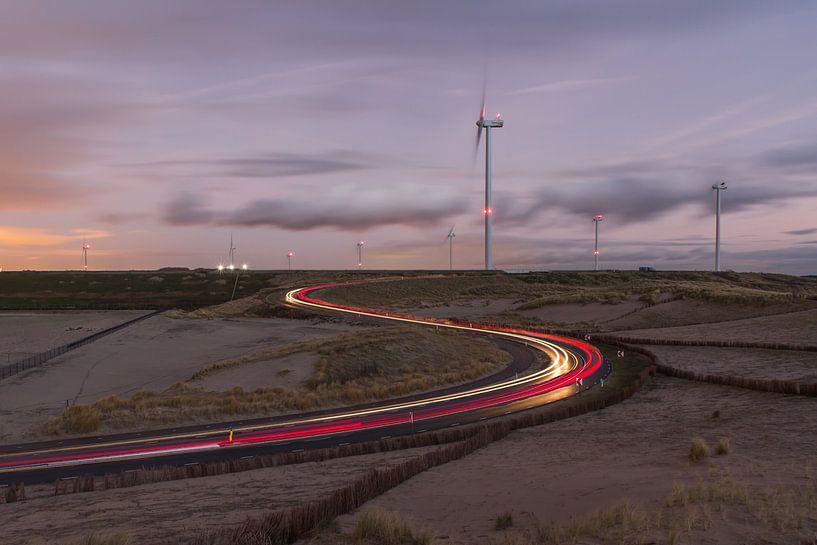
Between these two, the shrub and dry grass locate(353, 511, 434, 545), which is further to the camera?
the shrub

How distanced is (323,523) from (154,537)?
4.30m

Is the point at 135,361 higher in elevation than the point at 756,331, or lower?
lower

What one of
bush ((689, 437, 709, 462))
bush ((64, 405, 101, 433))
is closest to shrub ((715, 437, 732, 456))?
bush ((689, 437, 709, 462))

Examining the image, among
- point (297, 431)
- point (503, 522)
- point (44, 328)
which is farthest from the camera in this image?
point (44, 328)

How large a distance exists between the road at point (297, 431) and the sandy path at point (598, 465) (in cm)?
696

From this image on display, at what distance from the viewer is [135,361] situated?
5375 centimetres

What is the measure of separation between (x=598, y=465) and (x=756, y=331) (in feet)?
175

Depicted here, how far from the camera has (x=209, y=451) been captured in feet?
87.7

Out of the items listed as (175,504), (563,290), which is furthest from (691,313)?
(175,504)

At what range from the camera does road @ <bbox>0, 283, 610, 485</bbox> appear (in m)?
25.4

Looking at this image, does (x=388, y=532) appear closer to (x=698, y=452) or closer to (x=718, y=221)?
(x=698, y=452)

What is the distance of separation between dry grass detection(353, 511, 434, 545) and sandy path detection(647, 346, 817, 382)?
37.0 m

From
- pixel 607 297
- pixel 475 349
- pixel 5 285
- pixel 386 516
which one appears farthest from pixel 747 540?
pixel 5 285

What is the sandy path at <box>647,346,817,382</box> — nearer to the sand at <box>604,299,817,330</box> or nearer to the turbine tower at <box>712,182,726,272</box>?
the sand at <box>604,299,817,330</box>
